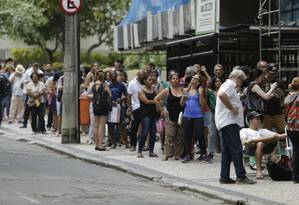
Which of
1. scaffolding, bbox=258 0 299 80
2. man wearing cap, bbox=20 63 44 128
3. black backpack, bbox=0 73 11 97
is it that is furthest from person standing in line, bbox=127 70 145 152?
black backpack, bbox=0 73 11 97

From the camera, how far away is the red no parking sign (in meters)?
20.2

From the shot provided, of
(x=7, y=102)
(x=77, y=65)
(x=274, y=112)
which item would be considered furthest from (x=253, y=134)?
(x=7, y=102)

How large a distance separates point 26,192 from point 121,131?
8.05 meters


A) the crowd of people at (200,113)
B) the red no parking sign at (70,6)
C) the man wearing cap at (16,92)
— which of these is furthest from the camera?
the man wearing cap at (16,92)

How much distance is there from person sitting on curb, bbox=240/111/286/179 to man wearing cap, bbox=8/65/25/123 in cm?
1380

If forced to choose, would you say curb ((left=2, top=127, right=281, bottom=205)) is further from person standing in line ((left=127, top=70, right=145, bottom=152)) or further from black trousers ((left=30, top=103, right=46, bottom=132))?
black trousers ((left=30, top=103, right=46, bottom=132))

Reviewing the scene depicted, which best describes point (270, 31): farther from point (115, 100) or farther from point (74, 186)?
point (74, 186)

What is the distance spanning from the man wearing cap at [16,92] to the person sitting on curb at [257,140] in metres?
13.8

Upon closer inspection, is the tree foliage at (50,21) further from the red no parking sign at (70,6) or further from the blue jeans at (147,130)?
the blue jeans at (147,130)

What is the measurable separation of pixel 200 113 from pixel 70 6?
5314 millimetres

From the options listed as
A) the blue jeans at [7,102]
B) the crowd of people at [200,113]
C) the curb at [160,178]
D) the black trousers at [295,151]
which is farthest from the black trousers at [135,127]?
the blue jeans at [7,102]

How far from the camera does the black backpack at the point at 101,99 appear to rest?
18.9 metres

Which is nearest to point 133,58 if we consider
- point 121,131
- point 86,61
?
point 86,61

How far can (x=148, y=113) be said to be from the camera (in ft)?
57.7
